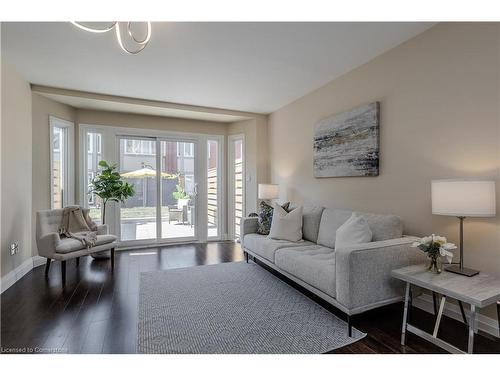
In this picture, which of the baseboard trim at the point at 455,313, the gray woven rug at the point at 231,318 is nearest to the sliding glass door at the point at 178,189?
the gray woven rug at the point at 231,318

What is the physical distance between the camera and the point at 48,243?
3.12 metres

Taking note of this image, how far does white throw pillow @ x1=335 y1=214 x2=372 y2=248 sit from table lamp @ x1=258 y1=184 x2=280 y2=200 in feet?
6.38

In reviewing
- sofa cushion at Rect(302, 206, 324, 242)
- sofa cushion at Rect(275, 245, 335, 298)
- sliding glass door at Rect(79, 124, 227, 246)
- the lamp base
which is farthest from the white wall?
sliding glass door at Rect(79, 124, 227, 246)

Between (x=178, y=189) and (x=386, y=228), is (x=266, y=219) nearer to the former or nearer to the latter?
(x=386, y=228)

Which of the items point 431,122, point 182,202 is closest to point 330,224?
point 431,122

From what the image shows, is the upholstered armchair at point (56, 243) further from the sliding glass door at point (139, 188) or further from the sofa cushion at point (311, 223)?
the sofa cushion at point (311, 223)

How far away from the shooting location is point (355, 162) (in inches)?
120

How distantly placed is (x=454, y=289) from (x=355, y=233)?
2.77ft

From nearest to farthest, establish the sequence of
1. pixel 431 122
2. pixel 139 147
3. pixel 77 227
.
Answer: pixel 431 122
pixel 77 227
pixel 139 147

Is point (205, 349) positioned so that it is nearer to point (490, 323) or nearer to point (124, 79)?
point (490, 323)

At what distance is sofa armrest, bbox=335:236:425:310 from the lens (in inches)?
75.7

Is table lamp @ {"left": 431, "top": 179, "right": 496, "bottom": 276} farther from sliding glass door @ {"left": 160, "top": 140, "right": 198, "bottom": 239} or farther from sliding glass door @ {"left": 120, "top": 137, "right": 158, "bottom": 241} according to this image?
sliding glass door @ {"left": 120, "top": 137, "right": 158, "bottom": 241}

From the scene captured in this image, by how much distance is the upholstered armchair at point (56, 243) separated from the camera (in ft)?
10.2
